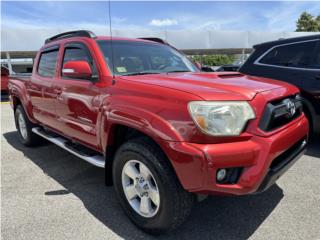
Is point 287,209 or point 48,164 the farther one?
point 48,164

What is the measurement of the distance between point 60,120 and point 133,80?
167cm

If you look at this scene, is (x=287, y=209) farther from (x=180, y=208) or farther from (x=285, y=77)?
(x=285, y=77)

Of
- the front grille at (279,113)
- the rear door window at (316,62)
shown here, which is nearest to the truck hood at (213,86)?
the front grille at (279,113)

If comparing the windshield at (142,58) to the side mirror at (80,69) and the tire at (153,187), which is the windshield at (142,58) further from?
the tire at (153,187)

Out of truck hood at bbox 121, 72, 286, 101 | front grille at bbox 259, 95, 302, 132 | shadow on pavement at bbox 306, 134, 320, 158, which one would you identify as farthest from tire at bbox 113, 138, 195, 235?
shadow on pavement at bbox 306, 134, 320, 158

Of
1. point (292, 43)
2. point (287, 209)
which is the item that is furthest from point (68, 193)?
point (292, 43)

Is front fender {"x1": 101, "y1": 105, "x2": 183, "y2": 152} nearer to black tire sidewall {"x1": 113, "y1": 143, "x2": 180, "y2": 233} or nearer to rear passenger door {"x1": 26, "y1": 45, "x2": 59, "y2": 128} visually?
black tire sidewall {"x1": 113, "y1": 143, "x2": 180, "y2": 233}

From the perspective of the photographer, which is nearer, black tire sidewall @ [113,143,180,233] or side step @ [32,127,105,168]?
black tire sidewall @ [113,143,180,233]

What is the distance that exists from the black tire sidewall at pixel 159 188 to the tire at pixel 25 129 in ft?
10.2

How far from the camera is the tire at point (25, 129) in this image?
5.43 meters

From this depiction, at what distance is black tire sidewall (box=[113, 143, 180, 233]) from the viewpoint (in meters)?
2.40

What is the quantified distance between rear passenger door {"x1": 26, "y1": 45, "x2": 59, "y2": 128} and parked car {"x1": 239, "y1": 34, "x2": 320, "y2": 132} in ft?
11.0

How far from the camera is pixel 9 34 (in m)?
17.5

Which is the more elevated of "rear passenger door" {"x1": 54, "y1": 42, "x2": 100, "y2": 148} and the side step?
→ "rear passenger door" {"x1": 54, "y1": 42, "x2": 100, "y2": 148}
